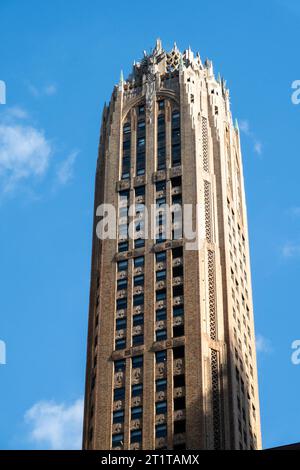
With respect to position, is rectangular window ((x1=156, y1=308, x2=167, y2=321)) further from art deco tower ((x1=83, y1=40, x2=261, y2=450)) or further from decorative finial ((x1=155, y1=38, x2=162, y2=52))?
decorative finial ((x1=155, y1=38, x2=162, y2=52))

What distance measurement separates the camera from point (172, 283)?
13862 cm

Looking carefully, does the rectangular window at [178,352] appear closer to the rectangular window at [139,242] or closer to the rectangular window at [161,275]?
A: the rectangular window at [161,275]

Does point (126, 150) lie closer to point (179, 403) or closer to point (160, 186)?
point (160, 186)

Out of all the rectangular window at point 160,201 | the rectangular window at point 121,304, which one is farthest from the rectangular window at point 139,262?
the rectangular window at point 160,201

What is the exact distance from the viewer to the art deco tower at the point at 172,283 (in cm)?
12975

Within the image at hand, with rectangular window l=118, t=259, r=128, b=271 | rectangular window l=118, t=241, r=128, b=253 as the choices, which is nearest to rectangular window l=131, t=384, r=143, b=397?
rectangular window l=118, t=259, r=128, b=271

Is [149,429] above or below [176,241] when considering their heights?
below

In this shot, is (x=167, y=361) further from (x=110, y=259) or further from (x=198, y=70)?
(x=198, y=70)

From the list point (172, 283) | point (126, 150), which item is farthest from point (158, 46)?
point (172, 283)

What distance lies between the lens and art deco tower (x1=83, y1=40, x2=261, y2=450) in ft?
426

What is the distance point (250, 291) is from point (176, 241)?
15.5 meters
